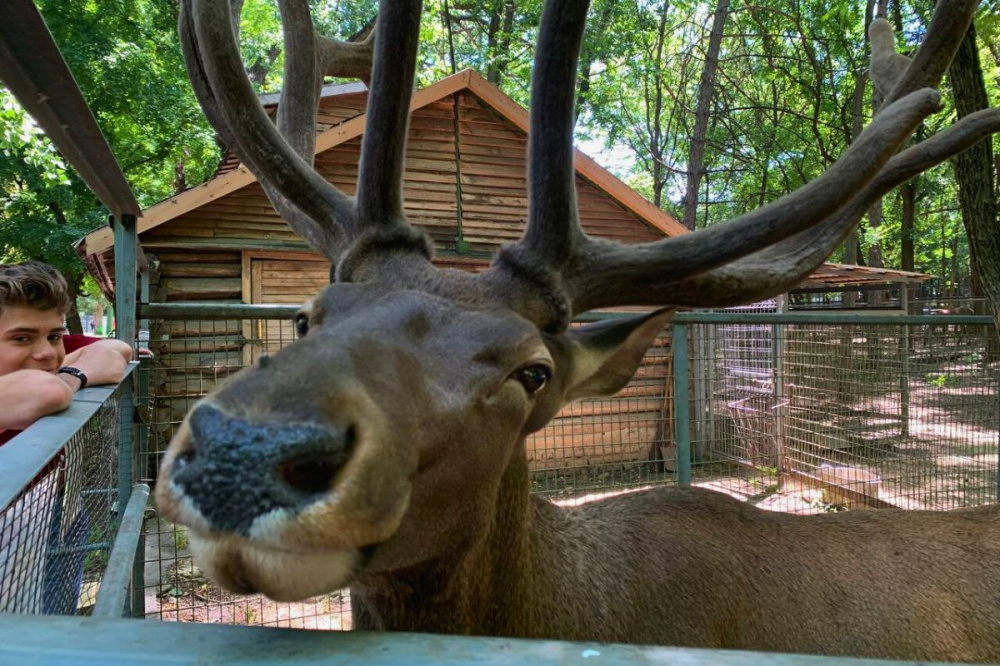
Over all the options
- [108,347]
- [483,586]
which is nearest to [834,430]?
[483,586]

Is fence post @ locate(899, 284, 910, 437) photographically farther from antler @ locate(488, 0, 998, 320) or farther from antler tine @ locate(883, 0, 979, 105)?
antler @ locate(488, 0, 998, 320)

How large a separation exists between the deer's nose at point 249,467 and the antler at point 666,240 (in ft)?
4.80

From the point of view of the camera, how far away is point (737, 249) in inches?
102

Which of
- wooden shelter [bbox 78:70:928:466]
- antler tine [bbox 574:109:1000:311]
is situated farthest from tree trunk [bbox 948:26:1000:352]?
wooden shelter [bbox 78:70:928:466]

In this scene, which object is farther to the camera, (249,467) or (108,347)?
(108,347)

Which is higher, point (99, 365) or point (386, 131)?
point (386, 131)

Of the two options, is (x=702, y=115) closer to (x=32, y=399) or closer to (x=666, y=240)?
(x=666, y=240)

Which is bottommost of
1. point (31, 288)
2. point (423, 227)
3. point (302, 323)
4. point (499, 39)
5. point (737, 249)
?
point (302, 323)

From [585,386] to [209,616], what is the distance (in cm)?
455

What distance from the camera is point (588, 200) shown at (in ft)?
39.0

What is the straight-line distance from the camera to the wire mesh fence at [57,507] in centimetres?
155

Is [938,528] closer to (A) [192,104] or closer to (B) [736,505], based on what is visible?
(B) [736,505]

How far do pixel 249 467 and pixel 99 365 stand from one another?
193cm

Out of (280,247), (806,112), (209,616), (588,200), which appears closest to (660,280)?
(209,616)
